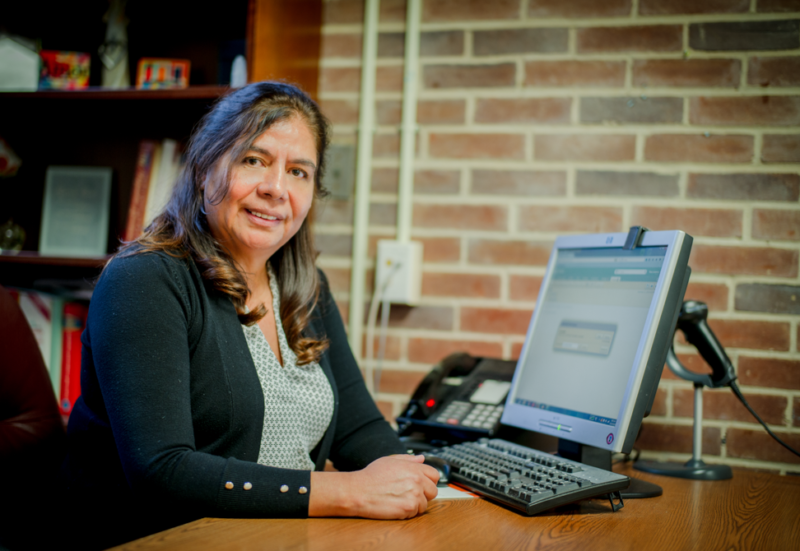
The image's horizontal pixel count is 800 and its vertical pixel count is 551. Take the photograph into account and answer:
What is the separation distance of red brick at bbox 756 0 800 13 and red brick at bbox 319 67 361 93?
3.49 ft

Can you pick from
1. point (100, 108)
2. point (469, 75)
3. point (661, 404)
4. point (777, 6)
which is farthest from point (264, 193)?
point (777, 6)

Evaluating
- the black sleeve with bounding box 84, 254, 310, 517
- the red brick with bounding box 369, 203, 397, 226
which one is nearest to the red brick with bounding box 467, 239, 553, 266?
the red brick with bounding box 369, 203, 397, 226

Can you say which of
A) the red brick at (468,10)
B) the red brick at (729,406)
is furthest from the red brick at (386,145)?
the red brick at (729,406)

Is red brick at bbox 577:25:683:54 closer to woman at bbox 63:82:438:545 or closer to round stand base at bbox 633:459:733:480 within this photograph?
woman at bbox 63:82:438:545

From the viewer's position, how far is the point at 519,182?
1.67 metres

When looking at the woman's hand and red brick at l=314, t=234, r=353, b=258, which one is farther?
red brick at l=314, t=234, r=353, b=258

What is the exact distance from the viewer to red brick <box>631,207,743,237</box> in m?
1.53

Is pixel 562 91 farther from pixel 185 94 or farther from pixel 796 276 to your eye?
pixel 185 94

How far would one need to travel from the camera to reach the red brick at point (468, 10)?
1.69 metres

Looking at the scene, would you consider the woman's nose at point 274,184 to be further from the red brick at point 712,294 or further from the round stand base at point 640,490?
the red brick at point 712,294

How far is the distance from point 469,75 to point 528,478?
1149 millimetres

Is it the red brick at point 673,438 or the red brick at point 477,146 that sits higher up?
the red brick at point 477,146

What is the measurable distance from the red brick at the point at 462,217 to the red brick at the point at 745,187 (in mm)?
486

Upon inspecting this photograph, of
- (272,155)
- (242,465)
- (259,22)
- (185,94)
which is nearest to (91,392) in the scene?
(242,465)
